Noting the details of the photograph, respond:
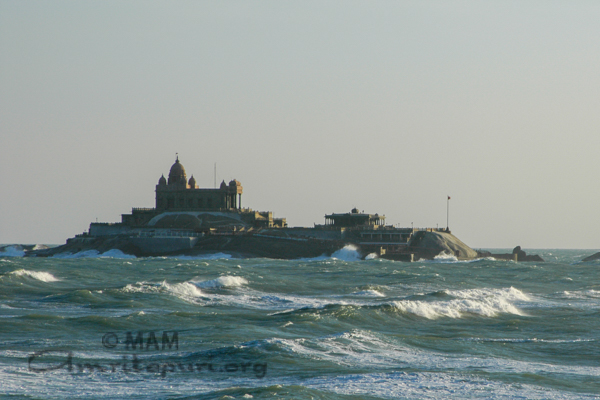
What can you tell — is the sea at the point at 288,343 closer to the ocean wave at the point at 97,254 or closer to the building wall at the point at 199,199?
the ocean wave at the point at 97,254

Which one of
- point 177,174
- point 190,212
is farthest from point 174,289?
point 177,174

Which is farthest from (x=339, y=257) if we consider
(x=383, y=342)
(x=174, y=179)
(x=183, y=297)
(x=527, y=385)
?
(x=527, y=385)

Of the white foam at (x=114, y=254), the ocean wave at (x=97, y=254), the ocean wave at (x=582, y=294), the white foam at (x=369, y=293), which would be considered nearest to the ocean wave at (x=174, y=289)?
the white foam at (x=369, y=293)

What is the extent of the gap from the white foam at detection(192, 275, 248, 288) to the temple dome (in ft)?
314

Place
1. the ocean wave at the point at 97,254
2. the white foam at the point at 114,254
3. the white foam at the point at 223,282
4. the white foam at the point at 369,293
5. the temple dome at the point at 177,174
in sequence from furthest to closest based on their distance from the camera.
Result: the temple dome at the point at 177,174 < the ocean wave at the point at 97,254 < the white foam at the point at 114,254 < the white foam at the point at 223,282 < the white foam at the point at 369,293

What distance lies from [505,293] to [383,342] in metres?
27.6

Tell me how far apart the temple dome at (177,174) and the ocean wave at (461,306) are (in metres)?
110

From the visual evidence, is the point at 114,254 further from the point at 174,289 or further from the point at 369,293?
the point at 369,293

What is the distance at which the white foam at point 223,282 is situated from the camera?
62125 millimetres

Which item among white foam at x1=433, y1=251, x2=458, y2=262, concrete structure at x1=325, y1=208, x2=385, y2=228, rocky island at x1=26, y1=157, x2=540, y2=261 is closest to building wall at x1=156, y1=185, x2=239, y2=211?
rocky island at x1=26, y1=157, x2=540, y2=261

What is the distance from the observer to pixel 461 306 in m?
49.3

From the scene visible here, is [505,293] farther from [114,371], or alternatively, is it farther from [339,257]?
[339,257]

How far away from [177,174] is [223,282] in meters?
99.7

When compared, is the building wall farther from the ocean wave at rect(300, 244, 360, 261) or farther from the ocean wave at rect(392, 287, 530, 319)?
the ocean wave at rect(392, 287, 530, 319)
